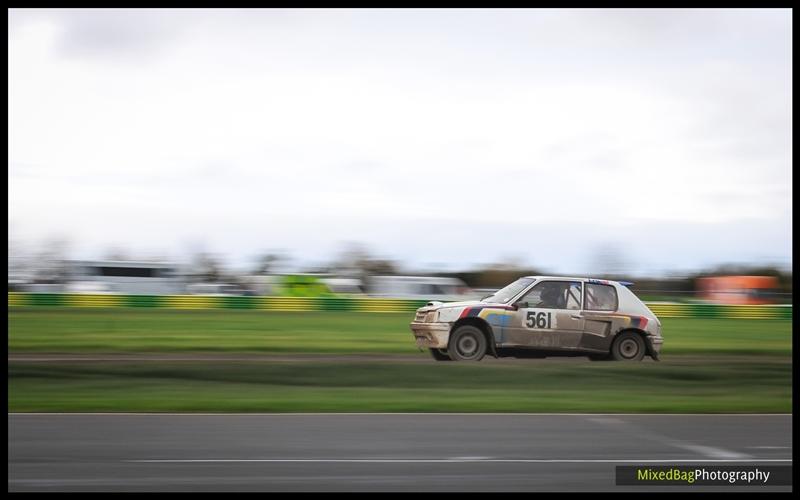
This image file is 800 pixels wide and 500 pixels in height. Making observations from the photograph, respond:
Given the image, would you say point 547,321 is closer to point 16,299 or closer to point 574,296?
point 574,296

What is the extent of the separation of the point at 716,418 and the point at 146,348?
12447mm

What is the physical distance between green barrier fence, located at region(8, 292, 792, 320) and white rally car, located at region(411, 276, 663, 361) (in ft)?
46.4

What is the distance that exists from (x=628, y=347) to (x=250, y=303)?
20.3m

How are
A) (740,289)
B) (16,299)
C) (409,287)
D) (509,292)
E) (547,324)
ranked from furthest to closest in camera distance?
(16,299)
(409,287)
(740,289)
(509,292)
(547,324)

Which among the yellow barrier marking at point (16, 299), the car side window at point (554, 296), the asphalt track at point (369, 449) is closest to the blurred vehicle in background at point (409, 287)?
the car side window at point (554, 296)

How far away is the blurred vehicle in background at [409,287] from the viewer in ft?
86.1

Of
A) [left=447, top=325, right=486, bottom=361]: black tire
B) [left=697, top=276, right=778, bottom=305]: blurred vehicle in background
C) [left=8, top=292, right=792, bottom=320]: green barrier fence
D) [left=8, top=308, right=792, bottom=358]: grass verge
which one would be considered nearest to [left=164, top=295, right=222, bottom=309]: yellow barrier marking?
[left=8, top=292, right=792, bottom=320]: green barrier fence

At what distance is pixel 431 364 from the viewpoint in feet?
51.9

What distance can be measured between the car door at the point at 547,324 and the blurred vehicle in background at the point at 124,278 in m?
25.9

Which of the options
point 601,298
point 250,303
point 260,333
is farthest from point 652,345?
point 250,303

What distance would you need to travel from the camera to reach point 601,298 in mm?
14688

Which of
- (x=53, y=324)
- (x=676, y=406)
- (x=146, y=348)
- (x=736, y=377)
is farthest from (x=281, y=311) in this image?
(x=676, y=406)

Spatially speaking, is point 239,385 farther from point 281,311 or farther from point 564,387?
point 281,311

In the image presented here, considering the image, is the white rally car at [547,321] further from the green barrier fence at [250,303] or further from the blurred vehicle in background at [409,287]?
the green barrier fence at [250,303]
